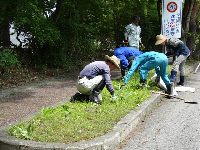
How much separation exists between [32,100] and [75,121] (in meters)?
2.69

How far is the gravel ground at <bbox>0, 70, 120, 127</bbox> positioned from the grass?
79cm

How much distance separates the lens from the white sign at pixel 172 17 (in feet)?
41.9

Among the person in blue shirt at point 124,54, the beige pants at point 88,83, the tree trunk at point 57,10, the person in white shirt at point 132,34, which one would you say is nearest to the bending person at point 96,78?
the beige pants at point 88,83

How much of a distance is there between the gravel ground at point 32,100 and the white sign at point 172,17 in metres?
6.04

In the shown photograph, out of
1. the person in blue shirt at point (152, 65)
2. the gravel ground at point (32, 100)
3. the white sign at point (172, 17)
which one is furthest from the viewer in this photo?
the white sign at point (172, 17)

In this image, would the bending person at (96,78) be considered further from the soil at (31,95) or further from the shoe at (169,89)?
the shoe at (169,89)

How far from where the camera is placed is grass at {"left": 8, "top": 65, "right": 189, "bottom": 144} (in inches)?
152

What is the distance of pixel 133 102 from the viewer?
598 centimetres

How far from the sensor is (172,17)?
12.9 metres

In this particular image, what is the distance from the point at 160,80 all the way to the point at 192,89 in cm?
150

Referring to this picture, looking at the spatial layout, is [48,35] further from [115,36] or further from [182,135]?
[115,36]

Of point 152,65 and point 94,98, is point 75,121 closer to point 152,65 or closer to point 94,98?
point 94,98

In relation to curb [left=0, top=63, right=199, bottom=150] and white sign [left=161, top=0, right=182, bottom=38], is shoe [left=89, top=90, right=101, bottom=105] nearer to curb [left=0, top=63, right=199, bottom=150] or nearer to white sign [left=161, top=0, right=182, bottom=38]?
curb [left=0, top=63, right=199, bottom=150]

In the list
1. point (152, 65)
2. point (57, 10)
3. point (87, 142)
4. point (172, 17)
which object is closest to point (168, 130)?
point (87, 142)
